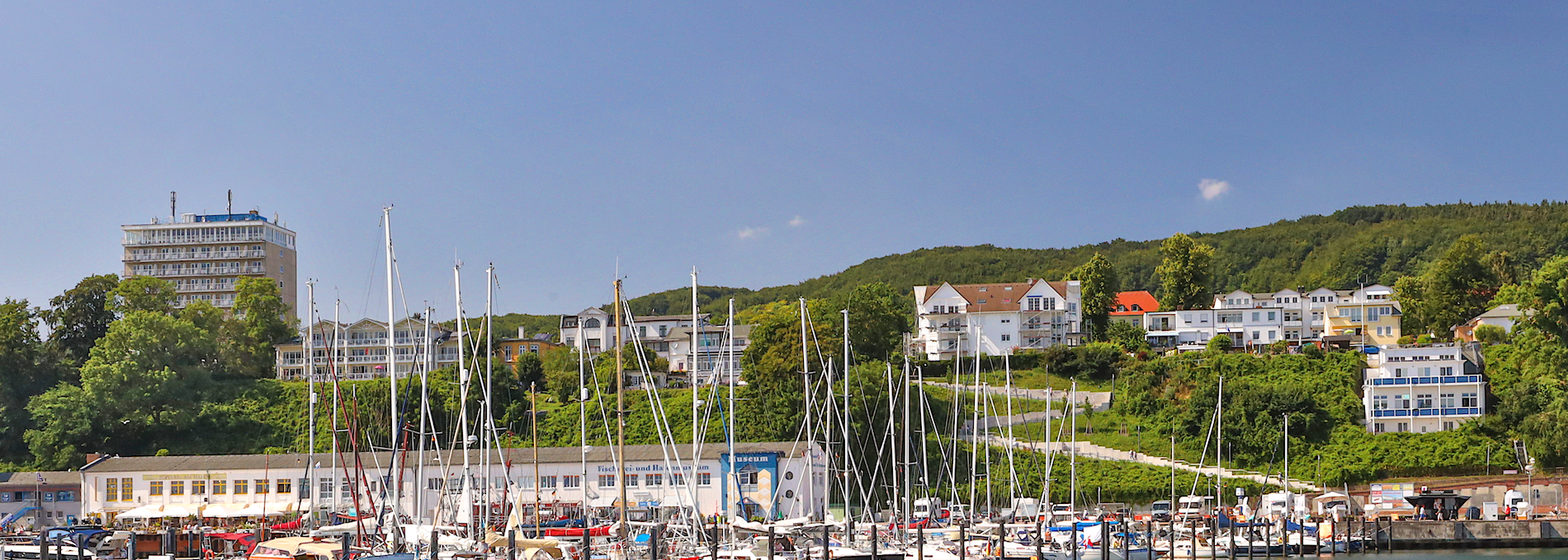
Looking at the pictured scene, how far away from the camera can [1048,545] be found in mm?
47844

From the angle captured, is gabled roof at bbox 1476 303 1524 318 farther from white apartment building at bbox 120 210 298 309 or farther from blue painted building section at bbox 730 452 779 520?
white apartment building at bbox 120 210 298 309

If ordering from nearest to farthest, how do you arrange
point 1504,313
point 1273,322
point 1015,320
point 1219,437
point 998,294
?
point 1219,437 < point 1504,313 < point 1273,322 < point 1015,320 < point 998,294

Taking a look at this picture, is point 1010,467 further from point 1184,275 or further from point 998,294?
point 1184,275

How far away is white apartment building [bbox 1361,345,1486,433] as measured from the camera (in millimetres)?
77312

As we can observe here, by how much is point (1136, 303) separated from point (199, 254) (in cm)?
9715

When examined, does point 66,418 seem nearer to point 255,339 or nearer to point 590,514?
point 255,339

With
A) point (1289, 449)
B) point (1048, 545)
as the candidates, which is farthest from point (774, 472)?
point (1289, 449)

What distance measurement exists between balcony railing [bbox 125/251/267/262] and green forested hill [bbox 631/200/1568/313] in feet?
158

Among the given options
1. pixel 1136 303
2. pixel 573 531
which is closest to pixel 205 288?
pixel 1136 303

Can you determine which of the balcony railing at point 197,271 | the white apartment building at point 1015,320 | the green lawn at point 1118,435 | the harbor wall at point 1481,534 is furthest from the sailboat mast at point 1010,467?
the balcony railing at point 197,271

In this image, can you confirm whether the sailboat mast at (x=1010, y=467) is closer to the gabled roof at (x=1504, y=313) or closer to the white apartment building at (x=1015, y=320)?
the white apartment building at (x=1015, y=320)

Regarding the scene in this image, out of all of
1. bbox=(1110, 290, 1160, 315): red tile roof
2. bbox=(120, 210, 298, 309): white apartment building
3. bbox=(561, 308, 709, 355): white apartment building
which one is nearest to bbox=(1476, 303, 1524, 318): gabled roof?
bbox=(1110, 290, 1160, 315): red tile roof

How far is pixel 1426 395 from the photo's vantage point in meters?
77.9

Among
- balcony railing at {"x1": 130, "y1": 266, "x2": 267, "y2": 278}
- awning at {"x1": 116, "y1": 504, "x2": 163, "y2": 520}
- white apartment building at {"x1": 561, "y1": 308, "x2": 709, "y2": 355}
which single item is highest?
balcony railing at {"x1": 130, "y1": 266, "x2": 267, "y2": 278}
